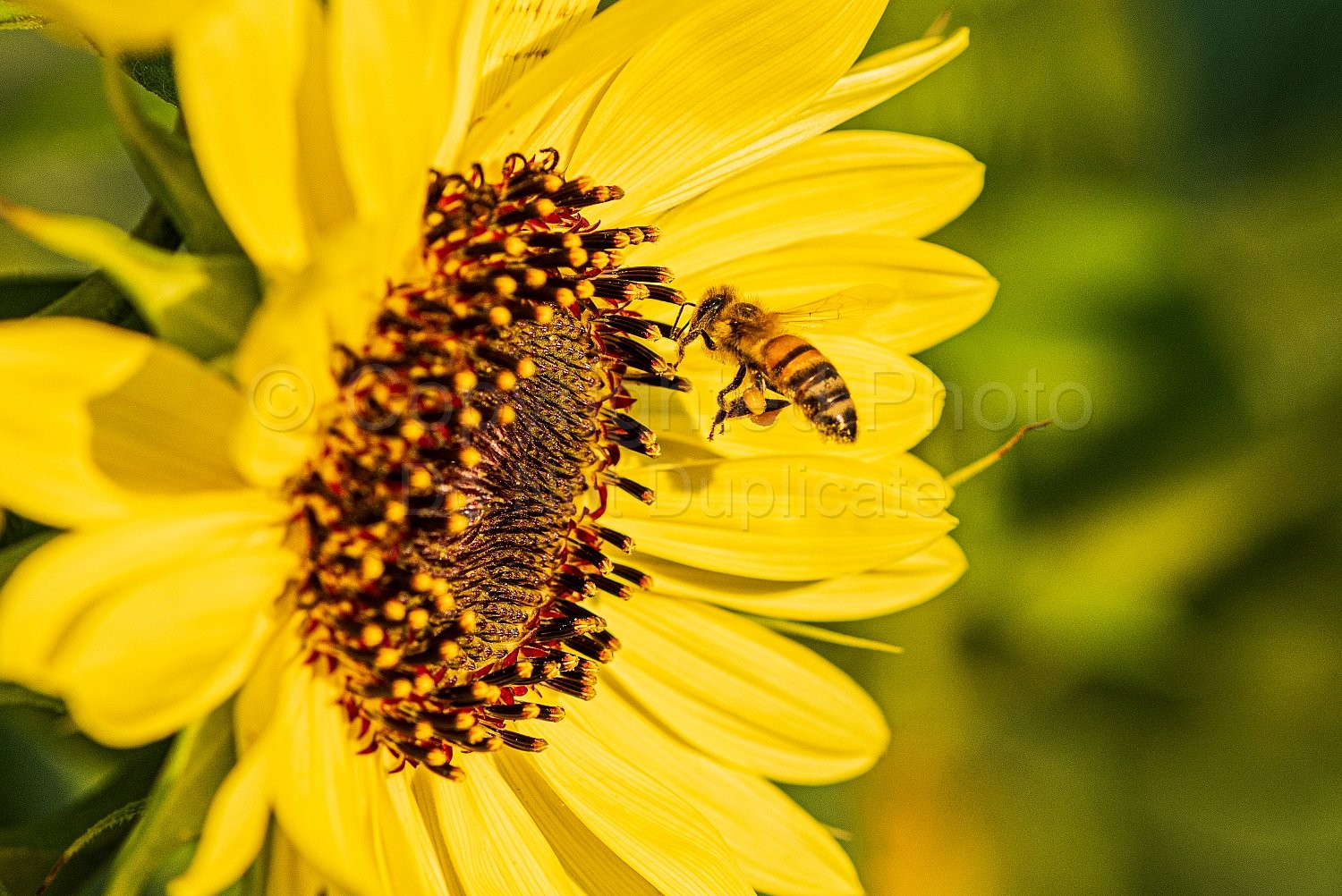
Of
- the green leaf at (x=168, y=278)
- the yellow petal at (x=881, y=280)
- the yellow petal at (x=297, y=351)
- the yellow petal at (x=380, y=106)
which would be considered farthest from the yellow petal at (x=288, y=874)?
the yellow petal at (x=881, y=280)

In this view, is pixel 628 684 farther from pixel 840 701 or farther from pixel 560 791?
pixel 840 701

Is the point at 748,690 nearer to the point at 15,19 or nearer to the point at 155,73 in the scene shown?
the point at 155,73

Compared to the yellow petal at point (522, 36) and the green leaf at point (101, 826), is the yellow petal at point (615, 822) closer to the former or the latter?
the green leaf at point (101, 826)

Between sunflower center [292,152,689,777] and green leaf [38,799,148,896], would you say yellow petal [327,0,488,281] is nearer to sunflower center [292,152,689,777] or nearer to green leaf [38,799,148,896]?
sunflower center [292,152,689,777]

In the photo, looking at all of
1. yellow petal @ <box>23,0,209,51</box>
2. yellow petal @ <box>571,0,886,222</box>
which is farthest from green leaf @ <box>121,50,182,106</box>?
yellow petal @ <box>571,0,886,222</box>

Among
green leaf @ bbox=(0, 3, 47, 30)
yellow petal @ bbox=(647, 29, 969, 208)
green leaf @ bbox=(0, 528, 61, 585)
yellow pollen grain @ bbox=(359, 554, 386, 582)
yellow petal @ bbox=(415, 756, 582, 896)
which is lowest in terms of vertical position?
yellow petal @ bbox=(415, 756, 582, 896)

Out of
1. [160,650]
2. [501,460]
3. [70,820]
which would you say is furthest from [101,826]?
[501,460]
